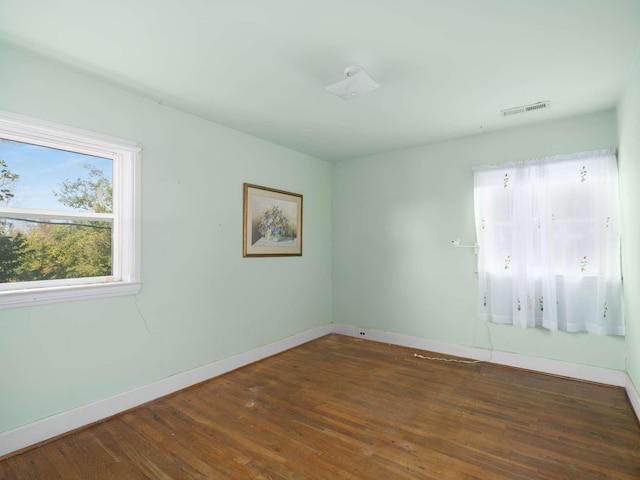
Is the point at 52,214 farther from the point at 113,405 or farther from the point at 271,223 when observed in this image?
the point at 271,223

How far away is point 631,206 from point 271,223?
3413mm

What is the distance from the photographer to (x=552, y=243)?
338 cm

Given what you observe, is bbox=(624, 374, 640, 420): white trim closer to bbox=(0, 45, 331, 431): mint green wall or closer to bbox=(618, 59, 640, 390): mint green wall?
bbox=(618, 59, 640, 390): mint green wall

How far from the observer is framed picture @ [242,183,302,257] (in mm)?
3824

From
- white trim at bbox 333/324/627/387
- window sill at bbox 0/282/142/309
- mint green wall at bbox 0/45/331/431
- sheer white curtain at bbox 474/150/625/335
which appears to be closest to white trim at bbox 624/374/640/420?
white trim at bbox 333/324/627/387

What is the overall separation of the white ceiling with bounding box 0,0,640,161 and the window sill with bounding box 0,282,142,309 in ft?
5.26

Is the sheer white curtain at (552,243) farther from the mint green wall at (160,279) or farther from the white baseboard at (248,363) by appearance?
the mint green wall at (160,279)

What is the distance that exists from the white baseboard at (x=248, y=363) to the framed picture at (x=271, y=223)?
3.82 ft

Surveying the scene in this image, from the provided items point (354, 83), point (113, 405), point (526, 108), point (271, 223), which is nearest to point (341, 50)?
point (354, 83)

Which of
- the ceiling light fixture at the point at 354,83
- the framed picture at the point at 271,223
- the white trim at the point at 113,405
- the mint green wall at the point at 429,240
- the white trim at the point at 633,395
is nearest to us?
the white trim at the point at 113,405

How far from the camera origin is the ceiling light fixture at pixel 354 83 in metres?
2.36

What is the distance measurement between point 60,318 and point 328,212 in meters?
3.54

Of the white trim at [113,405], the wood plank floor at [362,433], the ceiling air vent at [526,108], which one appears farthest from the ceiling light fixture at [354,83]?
the white trim at [113,405]

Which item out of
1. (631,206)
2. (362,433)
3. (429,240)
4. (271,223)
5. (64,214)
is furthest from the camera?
(429,240)
